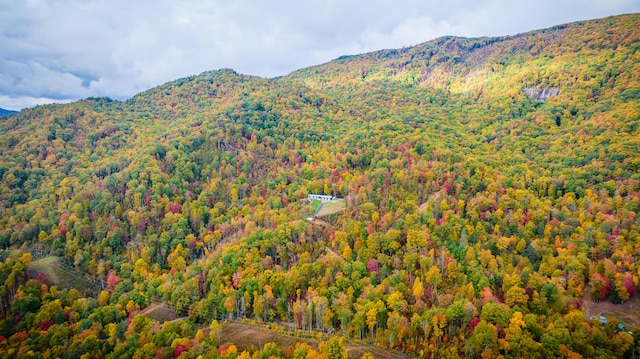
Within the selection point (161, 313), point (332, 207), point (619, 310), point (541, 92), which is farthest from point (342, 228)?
point (541, 92)

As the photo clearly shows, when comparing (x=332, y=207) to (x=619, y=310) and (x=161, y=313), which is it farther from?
(x=619, y=310)

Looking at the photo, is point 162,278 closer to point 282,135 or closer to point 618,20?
point 282,135

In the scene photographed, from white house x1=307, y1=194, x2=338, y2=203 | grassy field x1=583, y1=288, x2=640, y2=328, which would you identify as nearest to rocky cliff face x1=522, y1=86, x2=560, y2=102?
white house x1=307, y1=194, x2=338, y2=203

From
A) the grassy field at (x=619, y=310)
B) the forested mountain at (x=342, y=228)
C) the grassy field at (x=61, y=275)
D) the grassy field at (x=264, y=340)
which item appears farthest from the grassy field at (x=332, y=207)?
the grassy field at (x=61, y=275)

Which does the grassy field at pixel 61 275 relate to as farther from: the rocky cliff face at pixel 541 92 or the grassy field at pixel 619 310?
the rocky cliff face at pixel 541 92

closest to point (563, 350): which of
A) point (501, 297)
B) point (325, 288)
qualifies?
point (501, 297)

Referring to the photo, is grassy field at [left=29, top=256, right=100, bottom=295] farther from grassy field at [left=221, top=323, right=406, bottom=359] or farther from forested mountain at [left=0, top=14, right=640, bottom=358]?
grassy field at [left=221, top=323, right=406, bottom=359]
